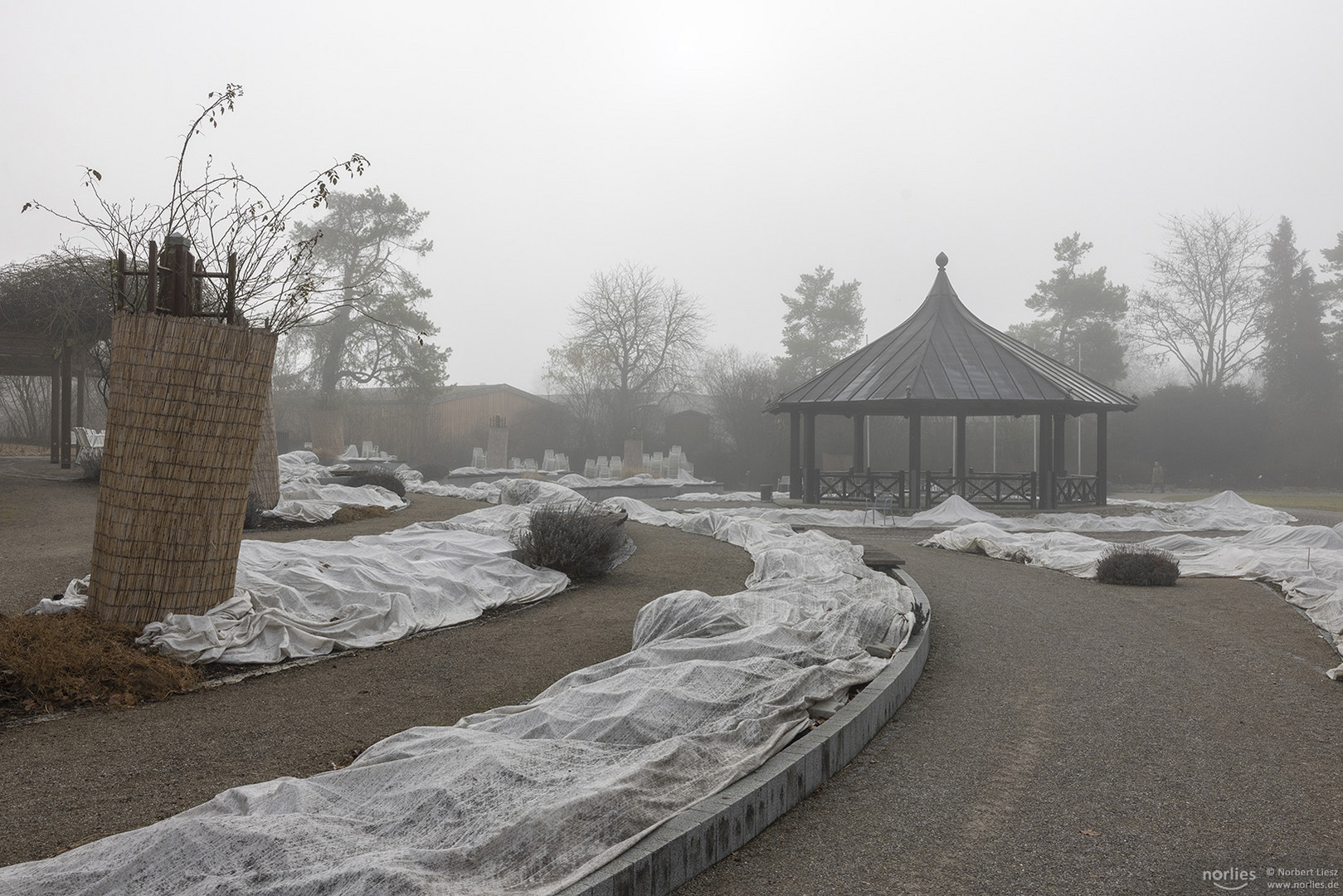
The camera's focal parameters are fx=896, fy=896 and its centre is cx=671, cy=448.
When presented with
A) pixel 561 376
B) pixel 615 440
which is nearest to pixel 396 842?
pixel 615 440

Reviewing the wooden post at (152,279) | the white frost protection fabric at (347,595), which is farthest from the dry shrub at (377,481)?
the wooden post at (152,279)

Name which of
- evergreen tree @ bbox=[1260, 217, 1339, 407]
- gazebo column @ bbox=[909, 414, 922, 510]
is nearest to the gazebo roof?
gazebo column @ bbox=[909, 414, 922, 510]

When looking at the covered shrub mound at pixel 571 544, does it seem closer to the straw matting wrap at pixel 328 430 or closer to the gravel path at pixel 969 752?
the gravel path at pixel 969 752

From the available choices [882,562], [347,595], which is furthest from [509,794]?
[882,562]

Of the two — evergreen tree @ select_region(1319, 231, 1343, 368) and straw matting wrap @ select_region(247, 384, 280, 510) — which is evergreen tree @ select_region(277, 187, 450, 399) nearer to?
straw matting wrap @ select_region(247, 384, 280, 510)

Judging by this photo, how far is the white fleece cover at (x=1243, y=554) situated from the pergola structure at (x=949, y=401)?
7.07 m

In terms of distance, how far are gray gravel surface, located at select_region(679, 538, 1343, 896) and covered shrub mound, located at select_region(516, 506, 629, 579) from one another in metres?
3.78

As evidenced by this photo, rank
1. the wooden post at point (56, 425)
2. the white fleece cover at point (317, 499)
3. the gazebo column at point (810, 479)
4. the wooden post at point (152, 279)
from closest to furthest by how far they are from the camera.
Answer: the wooden post at point (152, 279)
the white fleece cover at point (317, 499)
the wooden post at point (56, 425)
the gazebo column at point (810, 479)

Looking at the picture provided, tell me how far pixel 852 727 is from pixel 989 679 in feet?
6.76

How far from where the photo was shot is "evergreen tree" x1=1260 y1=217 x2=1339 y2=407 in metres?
39.7

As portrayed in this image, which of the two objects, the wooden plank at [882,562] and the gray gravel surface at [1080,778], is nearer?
the gray gravel surface at [1080,778]

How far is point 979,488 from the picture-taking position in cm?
2289

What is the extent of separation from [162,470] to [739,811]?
15.4 feet

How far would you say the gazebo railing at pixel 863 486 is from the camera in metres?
22.8
